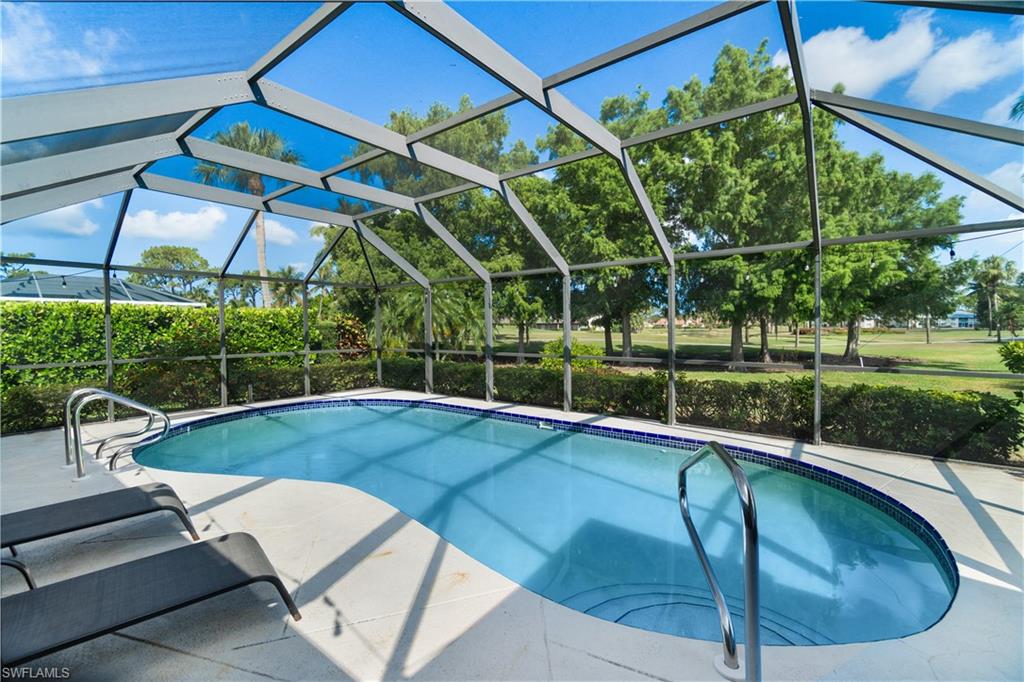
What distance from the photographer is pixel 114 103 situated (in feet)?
10.5

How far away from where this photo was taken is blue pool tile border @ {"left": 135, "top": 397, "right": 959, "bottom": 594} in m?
4.08

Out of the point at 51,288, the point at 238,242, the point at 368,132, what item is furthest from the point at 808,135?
the point at 51,288

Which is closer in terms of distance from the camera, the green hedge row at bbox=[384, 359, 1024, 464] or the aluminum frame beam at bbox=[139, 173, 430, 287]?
the green hedge row at bbox=[384, 359, 1024, 464]

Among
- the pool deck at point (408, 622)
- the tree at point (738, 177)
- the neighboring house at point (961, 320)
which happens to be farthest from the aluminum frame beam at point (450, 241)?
the neighboring house at point (961, 320)

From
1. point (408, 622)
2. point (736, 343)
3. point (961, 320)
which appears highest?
point (961, 320)

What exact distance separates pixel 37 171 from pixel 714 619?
662 centimetres

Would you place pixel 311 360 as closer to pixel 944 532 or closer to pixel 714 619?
pixel 714 619

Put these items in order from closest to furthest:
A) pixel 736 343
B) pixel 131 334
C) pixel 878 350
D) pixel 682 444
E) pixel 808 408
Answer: pixel 808 408 → pixel 878 350 → pixel 682 444 → pixel 736 343 → pixel 131 334

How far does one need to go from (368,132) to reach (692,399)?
21.5 ft

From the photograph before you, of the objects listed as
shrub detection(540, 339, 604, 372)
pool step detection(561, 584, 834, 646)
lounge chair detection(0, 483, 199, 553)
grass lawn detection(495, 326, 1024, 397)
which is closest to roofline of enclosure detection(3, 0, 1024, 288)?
grass lawn detection(495, 326, 1024, 397)

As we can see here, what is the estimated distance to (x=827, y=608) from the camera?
3539 millimetres

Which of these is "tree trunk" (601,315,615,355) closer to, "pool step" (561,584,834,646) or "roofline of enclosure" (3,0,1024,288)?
"roofline of enclosure" (3,0,1024,288)

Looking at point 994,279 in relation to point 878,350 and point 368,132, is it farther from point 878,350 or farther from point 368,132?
point 368,132

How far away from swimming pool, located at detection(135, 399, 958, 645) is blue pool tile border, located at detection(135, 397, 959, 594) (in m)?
0.02
